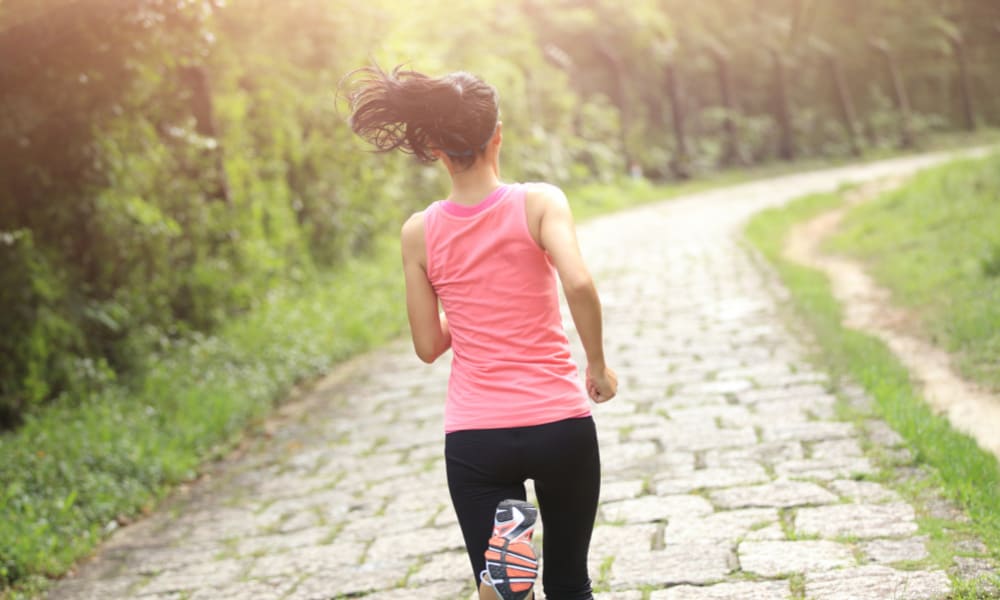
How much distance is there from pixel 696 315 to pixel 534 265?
7974 millimetres

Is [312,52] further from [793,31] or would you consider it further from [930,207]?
[793,31]

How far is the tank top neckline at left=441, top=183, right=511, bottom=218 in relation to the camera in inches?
118

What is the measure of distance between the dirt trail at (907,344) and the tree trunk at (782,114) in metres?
21.2

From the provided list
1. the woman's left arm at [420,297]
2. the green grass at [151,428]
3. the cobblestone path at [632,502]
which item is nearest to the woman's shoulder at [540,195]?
the woman's left arm at [420,297]

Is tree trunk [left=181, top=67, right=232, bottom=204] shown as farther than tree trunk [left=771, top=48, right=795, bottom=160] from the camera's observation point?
No

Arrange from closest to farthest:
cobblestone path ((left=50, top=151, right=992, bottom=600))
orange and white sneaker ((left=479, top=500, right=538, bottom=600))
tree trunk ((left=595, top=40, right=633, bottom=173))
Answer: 1. orange and white sneaker ((left=479, top=500, right=538, bottom=600))
2. cobblestone path ((left=50, top=151, right=992, bottom=600))
3. tree trunk ((left=595, top=40, right=633, bottom=173))

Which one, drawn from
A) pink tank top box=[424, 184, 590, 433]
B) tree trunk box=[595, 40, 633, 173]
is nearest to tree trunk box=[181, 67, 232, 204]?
pink tank top box=[424, 184, 590, 433]

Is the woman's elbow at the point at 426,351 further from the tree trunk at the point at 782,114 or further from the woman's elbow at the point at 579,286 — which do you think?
the tree trunk at the point at 782,114

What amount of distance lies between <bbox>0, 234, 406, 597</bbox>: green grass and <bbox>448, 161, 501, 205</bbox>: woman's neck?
359 cm

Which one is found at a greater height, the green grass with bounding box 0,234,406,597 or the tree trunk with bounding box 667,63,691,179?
the tree trunk with bounding box 667,63,691,179

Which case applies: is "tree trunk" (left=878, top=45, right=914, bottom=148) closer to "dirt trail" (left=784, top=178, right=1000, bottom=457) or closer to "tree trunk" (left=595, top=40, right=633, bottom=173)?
"tree trunk" (left=595, top=40, right=633, bottom=173)

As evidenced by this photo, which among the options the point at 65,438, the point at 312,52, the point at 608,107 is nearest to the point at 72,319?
the point at 65,438

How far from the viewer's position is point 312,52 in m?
14.1

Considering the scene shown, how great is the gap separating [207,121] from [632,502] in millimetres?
7631
